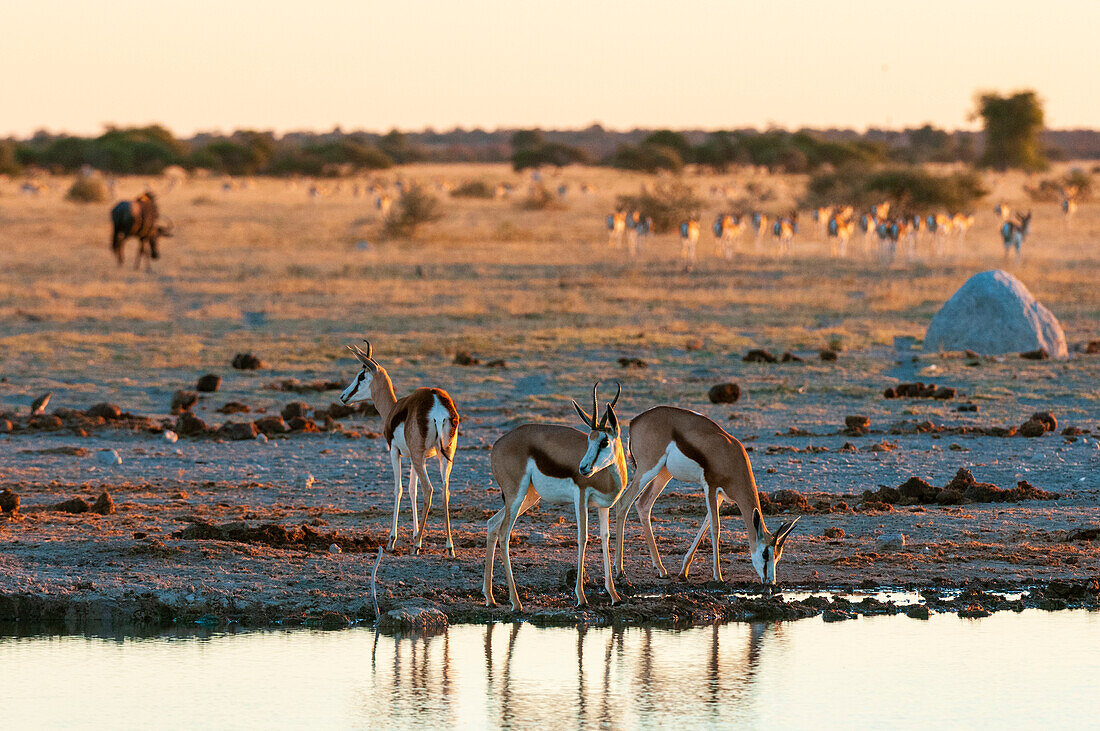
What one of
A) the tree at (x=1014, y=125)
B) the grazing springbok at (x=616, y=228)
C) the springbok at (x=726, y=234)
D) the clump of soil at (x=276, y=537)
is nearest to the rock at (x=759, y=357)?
the clump of soil at (x=276, y=537)

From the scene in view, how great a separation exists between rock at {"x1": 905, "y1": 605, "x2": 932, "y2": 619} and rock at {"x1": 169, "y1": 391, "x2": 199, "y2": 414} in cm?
954

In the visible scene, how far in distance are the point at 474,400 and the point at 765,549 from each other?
8.18m

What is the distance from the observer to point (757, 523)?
8.41 m

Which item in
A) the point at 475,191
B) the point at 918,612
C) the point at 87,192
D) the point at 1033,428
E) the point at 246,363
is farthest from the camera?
the point at 475,191

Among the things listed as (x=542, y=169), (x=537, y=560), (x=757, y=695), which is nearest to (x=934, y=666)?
(x=757, y=695)

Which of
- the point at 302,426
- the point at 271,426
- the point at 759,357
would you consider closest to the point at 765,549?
the point at 302,426

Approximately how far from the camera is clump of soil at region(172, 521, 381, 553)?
31.0 feet

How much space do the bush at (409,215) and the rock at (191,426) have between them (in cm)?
2552

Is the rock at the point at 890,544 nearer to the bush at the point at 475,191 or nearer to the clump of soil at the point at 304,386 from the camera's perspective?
the clump of soil at the point at 304,386

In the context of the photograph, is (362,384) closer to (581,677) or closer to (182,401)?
(581,677)

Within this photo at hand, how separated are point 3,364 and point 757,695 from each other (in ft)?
47.0

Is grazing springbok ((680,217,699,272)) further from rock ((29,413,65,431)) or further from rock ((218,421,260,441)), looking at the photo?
rock ((29,413,65,431))

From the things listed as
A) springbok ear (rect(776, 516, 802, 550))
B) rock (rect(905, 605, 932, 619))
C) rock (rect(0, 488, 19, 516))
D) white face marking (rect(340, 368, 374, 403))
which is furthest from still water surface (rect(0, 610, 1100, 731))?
rock (rect(0, 488, 19, 516))

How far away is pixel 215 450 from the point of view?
13.5m
